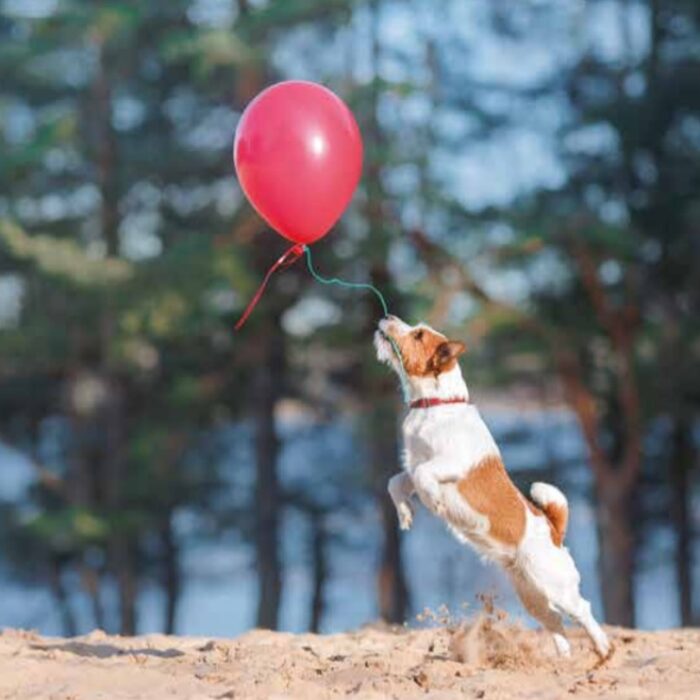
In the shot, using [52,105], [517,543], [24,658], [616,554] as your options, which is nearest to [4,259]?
[52,105]

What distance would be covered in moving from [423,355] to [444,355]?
0.28ft

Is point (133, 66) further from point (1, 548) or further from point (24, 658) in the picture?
point (24, 658)

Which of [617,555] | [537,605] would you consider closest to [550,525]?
[537,605]

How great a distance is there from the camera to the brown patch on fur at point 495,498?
16.9 feet

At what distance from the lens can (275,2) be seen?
15.2 meters

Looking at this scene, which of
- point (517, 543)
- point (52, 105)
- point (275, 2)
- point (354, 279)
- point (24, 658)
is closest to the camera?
point (517, 543)

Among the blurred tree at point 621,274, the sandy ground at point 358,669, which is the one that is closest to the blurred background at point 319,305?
the blurred tree at point 621,274

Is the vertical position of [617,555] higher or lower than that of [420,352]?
higher

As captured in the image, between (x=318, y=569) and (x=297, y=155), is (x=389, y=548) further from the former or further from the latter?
(x=297, y=155)

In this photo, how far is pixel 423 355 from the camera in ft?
17.1

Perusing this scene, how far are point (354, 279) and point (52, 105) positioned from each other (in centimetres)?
593

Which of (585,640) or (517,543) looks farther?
(585,640)

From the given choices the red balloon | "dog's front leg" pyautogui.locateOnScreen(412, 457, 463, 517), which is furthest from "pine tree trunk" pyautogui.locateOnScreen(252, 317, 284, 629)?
"dog's front leg" pyautogui.locateOnScreen(412, 457, 463, 517)

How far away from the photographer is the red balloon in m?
6.04
